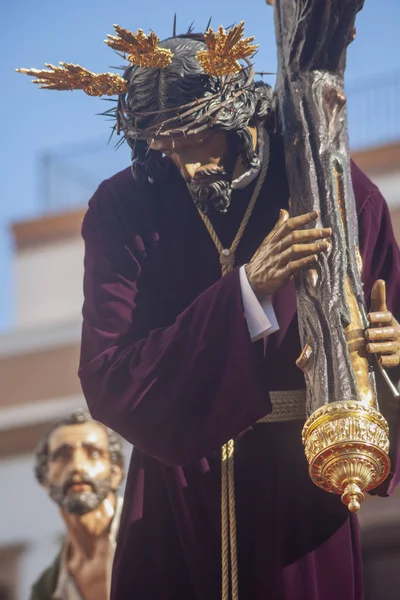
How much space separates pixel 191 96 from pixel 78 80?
283mm

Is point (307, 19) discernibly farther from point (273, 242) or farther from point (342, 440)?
point (342, 440)

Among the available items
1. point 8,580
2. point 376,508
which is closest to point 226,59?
point 376,508

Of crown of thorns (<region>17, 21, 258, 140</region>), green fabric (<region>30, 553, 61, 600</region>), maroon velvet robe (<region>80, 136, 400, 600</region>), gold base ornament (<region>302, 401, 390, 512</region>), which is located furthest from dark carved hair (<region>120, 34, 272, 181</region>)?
green fabric (<region>30, 553, 61, 600</region>)

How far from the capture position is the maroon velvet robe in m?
4.10

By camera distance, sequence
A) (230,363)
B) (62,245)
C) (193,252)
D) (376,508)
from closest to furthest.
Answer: (230,363)
(193,252)
(376,508)
(62,245)

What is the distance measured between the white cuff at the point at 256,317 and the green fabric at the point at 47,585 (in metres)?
1.68

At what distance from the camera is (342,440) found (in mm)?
3842

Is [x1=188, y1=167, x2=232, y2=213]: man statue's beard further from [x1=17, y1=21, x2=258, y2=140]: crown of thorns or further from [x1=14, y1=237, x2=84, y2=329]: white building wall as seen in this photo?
[x1=14, y1=237, x2=84, y2=329]: white building wall

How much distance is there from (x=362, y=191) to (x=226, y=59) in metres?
0.45

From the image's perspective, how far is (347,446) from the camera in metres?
3.85

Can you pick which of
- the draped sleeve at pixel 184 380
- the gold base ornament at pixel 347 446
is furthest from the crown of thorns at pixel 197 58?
the gold base ornament at pixel 347 446

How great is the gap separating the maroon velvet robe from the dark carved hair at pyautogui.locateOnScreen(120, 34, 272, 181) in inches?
7.5

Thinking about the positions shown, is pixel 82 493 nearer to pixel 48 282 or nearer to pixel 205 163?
pixel 205 163

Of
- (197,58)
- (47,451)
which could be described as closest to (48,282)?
(47,451)
